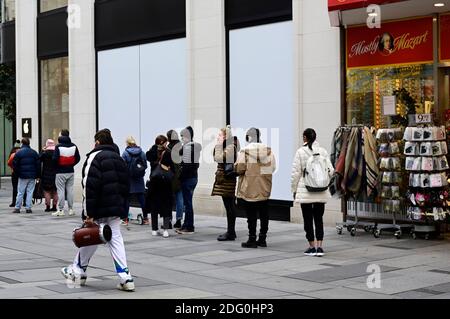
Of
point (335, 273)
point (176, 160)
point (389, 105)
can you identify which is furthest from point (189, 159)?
point (335, 273)

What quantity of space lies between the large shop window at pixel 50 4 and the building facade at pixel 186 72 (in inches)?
1.2

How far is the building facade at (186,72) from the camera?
48.4 ft

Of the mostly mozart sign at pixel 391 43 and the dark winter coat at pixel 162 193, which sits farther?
the dark winter coat at pixel 162 193

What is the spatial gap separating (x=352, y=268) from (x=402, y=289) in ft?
4.67

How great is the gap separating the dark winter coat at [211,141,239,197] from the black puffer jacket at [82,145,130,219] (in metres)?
4.07

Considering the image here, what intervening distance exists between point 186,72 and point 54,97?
7.03m

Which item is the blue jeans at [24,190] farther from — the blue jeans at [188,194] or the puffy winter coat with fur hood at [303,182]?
the puffy winter coat with fur hood at [303,182]

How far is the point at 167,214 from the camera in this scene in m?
13.5

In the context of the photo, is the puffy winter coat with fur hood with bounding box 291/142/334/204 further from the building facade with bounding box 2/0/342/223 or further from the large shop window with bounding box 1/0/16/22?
the large shop window with bounding box 1/0/16/22

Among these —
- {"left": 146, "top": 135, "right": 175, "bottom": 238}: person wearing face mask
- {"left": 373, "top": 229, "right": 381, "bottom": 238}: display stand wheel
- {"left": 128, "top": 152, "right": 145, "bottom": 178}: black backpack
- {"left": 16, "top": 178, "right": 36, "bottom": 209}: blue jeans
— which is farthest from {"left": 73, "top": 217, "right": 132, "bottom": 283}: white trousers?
{"left": 16, "top": 178, "right": 36, "bottom": 209}: blue jeans

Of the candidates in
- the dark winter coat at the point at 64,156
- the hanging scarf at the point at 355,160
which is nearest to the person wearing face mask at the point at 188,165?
the hanging scarf at the point at 355,160

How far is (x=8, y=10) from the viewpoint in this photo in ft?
92.4
